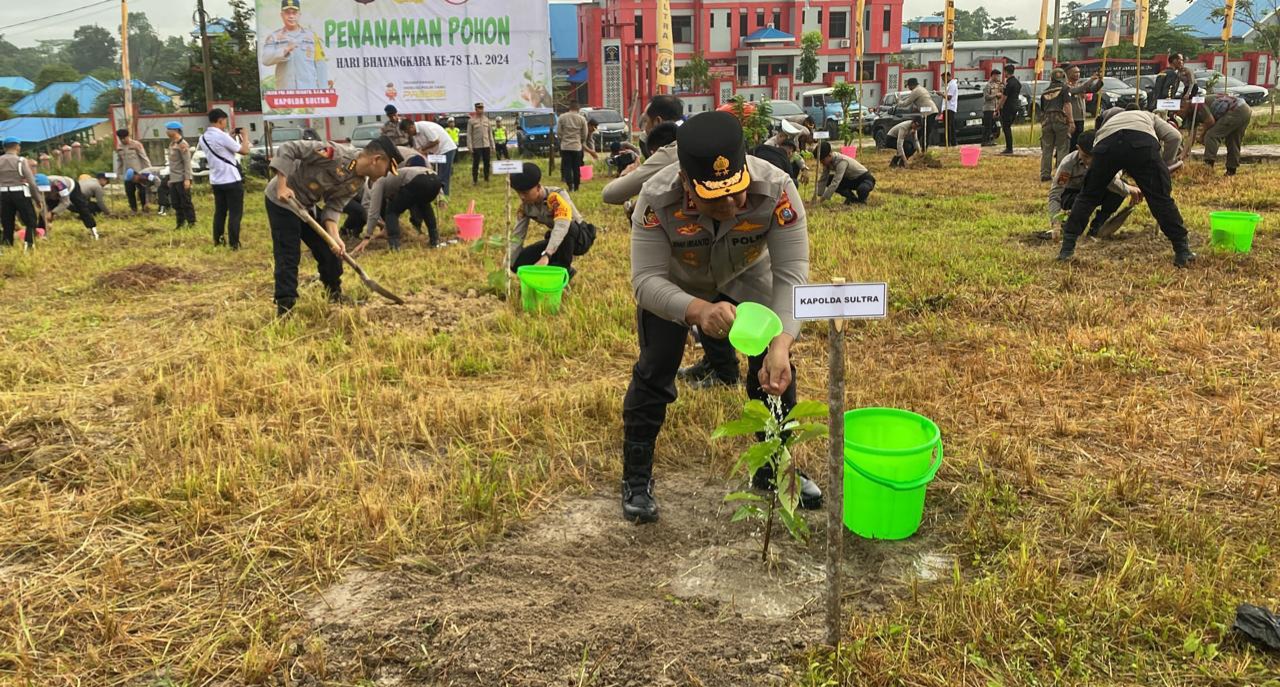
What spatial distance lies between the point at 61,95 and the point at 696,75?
32.5 m

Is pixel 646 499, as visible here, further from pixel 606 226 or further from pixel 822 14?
pixel 822 14

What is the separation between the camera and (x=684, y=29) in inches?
1816

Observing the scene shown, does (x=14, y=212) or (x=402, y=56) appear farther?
(x=402, y=56)

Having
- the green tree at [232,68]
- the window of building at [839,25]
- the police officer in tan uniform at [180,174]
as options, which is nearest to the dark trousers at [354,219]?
the police officer in tan uniform at [180,174]

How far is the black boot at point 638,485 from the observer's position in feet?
10.2

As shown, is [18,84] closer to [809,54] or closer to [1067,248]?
[809,54]

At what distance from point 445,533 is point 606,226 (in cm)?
769

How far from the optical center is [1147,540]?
2791 millimetres

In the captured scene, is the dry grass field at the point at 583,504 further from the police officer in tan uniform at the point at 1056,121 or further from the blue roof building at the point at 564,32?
the blue roof building at the point at 564,32

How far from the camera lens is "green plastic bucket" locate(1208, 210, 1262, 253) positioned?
6473 mm

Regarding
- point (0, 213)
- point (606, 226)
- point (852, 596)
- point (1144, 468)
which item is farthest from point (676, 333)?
point (0, 213)

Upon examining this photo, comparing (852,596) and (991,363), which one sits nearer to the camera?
(852,596)

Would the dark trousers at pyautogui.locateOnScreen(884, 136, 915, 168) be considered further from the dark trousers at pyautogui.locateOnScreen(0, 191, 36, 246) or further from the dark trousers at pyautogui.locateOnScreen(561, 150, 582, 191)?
the dark trousers at pyautogui.locateOnScreen(0, 191, 36, 246)

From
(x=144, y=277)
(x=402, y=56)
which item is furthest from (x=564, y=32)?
(x=144, y=277)
